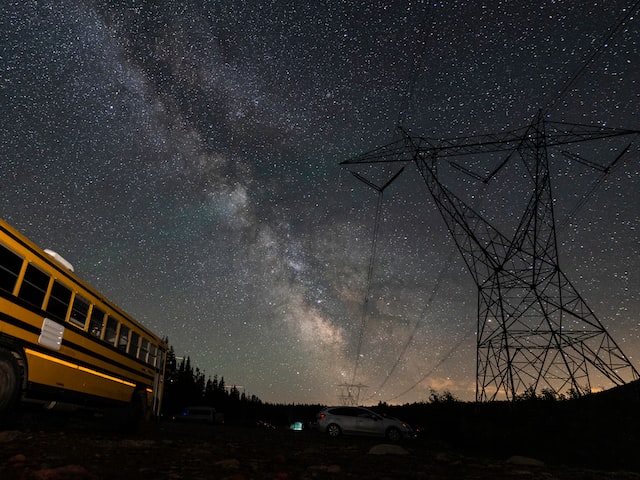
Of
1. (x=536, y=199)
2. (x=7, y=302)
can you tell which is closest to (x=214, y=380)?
(x=536, y=199)

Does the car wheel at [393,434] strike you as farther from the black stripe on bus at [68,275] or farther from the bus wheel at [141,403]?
the black stripe on bus at [68,275]

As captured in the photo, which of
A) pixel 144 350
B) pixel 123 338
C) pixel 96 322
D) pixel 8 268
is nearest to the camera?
pixel 8 268

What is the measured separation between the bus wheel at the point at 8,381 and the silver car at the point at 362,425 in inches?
538

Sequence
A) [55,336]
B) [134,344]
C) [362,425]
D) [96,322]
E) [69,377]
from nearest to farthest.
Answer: [55,336], [69,377], [96,322], [134,344], [362,425]

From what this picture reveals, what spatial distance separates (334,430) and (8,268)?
49.2 feet

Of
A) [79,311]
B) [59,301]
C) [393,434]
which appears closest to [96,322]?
[79,311]

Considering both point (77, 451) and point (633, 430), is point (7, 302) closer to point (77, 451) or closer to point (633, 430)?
point (77, 451)

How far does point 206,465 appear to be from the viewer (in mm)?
5234

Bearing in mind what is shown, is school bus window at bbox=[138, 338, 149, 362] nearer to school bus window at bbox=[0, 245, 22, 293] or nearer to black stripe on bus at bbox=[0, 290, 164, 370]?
black stripe on bus at bbox=[0, 290, 164, 370]

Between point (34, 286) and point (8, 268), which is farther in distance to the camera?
point (34, 286)

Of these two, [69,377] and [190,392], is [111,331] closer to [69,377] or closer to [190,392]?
[69,377]

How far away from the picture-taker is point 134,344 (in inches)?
520

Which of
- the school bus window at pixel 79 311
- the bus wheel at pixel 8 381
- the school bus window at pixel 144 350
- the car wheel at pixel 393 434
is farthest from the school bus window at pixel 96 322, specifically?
the car wheel at pixel 393 434

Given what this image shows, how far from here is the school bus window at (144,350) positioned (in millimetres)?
13902
